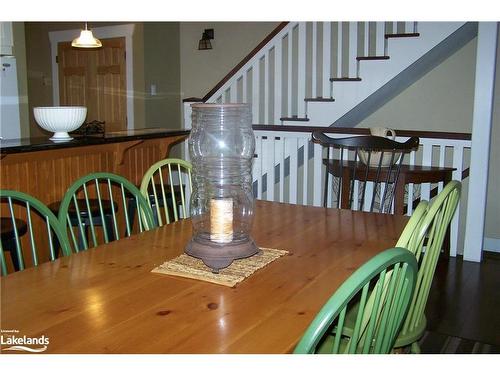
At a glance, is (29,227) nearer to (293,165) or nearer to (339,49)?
(293,165)

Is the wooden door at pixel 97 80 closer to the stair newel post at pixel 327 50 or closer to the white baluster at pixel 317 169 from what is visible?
the stair newel post at pixel 327 50

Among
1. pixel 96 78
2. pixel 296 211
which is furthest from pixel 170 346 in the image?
pixel 96 78

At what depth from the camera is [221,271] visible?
1587 mm

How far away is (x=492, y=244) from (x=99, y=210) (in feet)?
11.2

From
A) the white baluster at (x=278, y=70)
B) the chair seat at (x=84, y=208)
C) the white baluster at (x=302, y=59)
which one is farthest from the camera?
the white baluster at (x=278, y=70)

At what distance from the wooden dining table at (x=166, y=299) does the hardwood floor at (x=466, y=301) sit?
120 cm

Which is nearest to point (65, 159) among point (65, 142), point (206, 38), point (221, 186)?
point (65, 142)

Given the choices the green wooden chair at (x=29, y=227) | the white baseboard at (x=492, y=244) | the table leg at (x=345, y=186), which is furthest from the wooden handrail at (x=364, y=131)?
the green wooden chair at (x=29, y=227)

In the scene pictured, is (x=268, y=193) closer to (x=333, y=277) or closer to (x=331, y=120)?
(x=331, y=120)

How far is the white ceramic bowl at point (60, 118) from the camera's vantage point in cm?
319

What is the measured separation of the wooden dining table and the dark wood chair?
1215mm

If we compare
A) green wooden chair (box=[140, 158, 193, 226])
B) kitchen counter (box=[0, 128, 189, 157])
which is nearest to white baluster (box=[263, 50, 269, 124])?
green wooden chair (box=[140, 158, 193, 226])

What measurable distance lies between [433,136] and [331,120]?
1.10m

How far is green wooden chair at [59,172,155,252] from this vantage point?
2057mm
